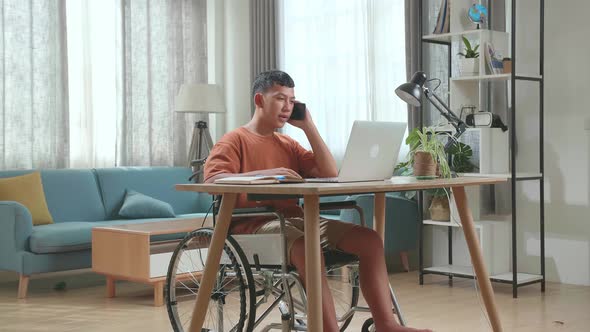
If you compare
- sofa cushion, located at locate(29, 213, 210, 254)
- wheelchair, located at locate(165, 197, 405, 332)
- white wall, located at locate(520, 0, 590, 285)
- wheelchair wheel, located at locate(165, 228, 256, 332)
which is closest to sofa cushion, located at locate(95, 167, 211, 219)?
sofa cushion, located at locate(29, 213, 210, 254)

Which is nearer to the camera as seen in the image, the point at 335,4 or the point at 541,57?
the point at 541,57

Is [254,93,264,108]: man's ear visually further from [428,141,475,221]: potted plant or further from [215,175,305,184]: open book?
[428,141,475,221]: potted plant

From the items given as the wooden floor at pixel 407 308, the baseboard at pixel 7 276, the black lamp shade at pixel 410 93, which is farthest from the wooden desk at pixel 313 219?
the baseboard at pixel 7 276

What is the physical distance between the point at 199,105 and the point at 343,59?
1.18 metres

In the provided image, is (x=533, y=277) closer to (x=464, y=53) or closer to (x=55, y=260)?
(x=464, y=53)

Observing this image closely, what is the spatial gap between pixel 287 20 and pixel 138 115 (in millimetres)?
1469

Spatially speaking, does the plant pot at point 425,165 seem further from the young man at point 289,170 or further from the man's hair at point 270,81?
the man's hair at point 270,81

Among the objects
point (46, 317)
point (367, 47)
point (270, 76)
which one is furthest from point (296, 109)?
point (367, 47)

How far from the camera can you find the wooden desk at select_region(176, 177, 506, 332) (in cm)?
261

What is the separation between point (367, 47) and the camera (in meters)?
6.34

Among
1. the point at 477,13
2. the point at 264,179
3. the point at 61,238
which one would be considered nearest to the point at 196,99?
the point at 61,238

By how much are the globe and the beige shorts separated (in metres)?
2.33

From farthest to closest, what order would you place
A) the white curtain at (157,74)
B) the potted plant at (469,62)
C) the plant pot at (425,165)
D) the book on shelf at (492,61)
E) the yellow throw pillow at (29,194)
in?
the white curtain at (157,74) < the yellow throw pillow at (29,194) < the potted plant at (469,62) < the book on shelf at (492,61) < the plant pot at (425,165)

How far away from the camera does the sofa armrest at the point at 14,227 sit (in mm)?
5094
